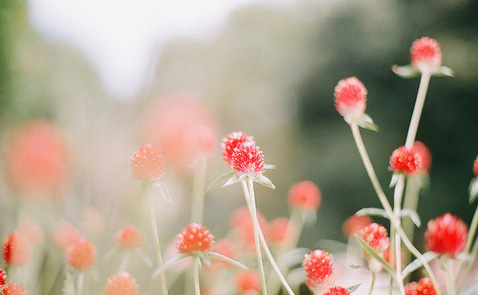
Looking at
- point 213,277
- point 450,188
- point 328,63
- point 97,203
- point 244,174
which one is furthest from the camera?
point 328,63

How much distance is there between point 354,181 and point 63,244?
3622 millimetres

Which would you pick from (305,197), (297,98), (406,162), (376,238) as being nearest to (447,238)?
(376,238)

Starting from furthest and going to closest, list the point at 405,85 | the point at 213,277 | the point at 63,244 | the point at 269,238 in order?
the point at 405,85 < the point at 269,238 < the point at 213,277 < the point at 63,244

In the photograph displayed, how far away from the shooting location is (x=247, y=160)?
0.91 metres

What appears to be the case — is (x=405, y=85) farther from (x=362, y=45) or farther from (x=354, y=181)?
(x=354, y=181)

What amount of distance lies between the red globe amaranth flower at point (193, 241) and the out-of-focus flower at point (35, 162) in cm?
165

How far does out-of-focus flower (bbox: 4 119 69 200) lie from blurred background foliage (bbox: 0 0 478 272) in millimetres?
245

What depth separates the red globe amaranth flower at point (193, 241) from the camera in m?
0.94

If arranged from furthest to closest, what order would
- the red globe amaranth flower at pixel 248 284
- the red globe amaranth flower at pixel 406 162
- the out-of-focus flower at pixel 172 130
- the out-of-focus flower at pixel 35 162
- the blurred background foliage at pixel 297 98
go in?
the blurred background foliage at pixel 297 98, the out-of-focus flower at pixel 172 130, the out-of-focus flower at pixel 35 162, the red globe amaranth flower at pixel 248 284, the red globe amaranth flower at pixel 406 162

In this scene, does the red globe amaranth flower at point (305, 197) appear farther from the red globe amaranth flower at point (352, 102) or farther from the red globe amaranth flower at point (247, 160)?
the red globe amaranth flower at point (247, 160)

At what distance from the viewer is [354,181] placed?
452 cm

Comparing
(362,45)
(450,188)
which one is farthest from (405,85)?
(450,188)

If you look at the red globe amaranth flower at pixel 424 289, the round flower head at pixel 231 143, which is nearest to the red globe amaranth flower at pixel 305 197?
the red globe amaranth flower at pixel 424 289

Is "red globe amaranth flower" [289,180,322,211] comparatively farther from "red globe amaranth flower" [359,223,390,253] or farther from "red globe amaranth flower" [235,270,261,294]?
"red globe amaranth flower" [359,223,390,253]
